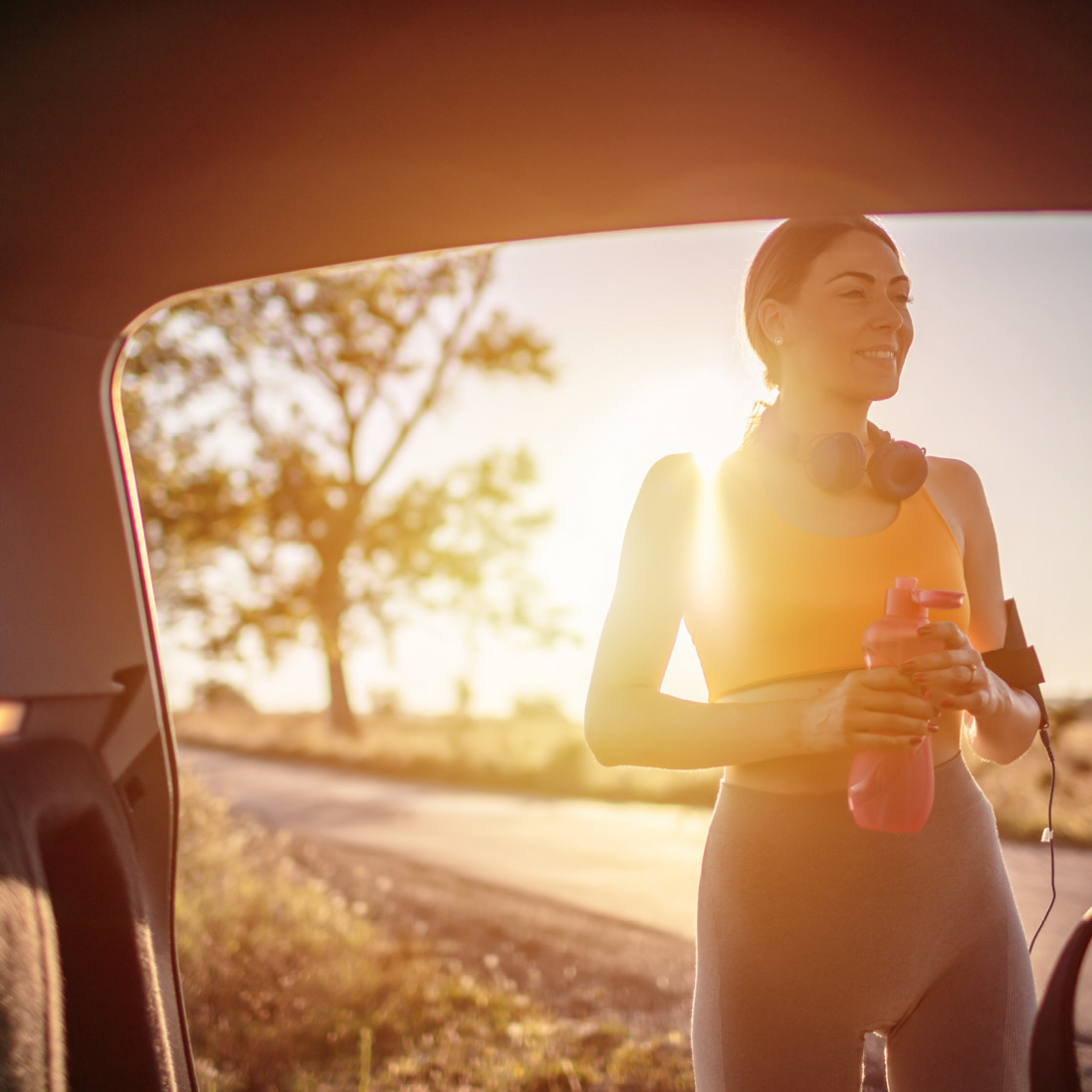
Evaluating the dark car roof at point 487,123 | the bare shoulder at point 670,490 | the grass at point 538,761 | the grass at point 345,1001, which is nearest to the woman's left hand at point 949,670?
the bare shoulder at point 670,490

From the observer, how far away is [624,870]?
22.0ft

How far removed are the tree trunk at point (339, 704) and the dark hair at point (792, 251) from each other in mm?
12778

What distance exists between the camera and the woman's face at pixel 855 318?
1569mm

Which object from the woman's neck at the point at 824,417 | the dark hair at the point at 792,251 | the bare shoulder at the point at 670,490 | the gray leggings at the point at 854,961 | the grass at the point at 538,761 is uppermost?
the dark hair at the point at 792,251

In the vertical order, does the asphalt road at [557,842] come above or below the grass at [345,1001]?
below

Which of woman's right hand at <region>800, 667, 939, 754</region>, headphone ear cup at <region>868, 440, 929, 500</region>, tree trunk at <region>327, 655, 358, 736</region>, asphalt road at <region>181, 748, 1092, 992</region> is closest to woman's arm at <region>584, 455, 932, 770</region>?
woman's right hand at <region>800, 667, 939, 754</region>

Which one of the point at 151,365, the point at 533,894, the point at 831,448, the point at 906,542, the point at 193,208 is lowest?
the point at 533,894

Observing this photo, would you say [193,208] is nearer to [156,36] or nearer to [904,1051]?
[156,36]

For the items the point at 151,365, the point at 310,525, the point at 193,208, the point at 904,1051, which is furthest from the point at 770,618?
the point at 310,525

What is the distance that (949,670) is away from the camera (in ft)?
4.19

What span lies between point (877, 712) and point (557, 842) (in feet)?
22.8

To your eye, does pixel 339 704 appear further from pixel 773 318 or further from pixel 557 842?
pixel 773 318

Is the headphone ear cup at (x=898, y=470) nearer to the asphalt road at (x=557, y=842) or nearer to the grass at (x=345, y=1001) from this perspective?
the grass at (x=345, y=1001)

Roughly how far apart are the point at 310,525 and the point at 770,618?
11.6 meters
